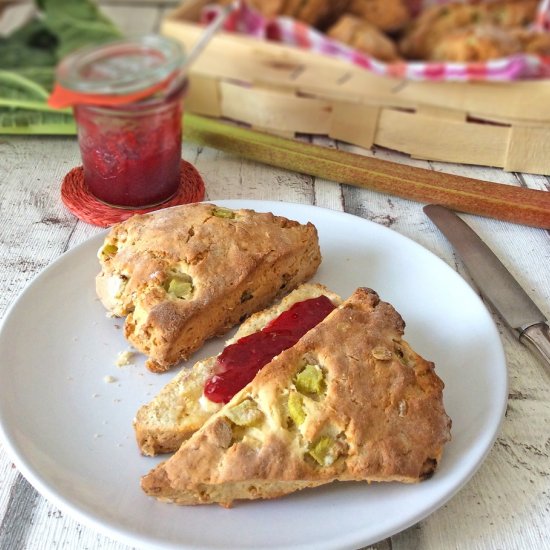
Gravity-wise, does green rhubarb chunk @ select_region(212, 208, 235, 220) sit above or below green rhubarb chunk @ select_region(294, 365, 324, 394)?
below

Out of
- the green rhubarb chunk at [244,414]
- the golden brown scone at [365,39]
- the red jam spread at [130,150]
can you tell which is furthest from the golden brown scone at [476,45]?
the green rhubarb chunk at [244,414]

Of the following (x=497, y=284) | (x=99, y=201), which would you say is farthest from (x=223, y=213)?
(x=497, y=284)

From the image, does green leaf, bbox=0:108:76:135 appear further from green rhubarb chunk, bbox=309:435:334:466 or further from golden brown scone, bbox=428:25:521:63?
green rhubarb chunk, bbox=309:435:334:466

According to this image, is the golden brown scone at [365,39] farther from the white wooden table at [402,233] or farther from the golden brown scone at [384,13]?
the white wooden table at [402,233]

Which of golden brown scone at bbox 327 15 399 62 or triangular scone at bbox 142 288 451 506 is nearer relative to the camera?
triangular scone at bbox 142 288 451 506

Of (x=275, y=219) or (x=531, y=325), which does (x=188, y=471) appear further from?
(x=531, y=325)

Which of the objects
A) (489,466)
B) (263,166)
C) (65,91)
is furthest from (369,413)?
(65,91)

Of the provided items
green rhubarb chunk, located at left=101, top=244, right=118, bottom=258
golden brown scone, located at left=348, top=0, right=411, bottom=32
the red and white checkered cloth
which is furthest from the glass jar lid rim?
golden brown scone, located at left=348, top=0, right=411, bottom=32
